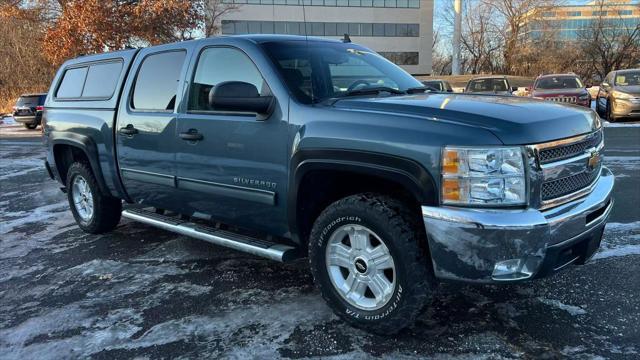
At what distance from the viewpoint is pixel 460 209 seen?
282 centimetres

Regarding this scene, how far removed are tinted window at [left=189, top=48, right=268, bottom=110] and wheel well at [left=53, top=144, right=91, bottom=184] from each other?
94.8 inches

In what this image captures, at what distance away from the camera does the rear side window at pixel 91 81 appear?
524 cm

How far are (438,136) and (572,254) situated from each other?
1055mm

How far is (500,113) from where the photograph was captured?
300 centimetres

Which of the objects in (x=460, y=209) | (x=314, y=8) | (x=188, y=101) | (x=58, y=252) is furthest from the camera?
(x=314, y=8)

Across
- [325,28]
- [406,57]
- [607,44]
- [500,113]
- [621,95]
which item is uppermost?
[325,28]

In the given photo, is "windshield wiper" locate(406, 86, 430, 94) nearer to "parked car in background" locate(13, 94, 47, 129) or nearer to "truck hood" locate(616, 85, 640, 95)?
"truck hood" locate(616, 85, 640, 95)

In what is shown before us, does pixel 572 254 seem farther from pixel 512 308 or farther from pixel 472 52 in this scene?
pixel 472 52

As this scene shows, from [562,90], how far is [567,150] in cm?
1527

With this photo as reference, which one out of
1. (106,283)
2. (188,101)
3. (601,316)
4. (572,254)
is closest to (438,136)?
(572,254)

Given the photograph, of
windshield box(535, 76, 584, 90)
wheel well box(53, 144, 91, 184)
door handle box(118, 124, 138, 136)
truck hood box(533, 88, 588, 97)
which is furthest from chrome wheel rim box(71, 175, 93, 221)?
windshield box(535, 76, 584, 90)

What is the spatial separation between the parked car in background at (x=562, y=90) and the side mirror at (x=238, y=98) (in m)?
14.2

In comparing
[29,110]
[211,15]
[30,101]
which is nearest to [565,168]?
[29,110]

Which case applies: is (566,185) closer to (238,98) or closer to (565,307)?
(565,307)
